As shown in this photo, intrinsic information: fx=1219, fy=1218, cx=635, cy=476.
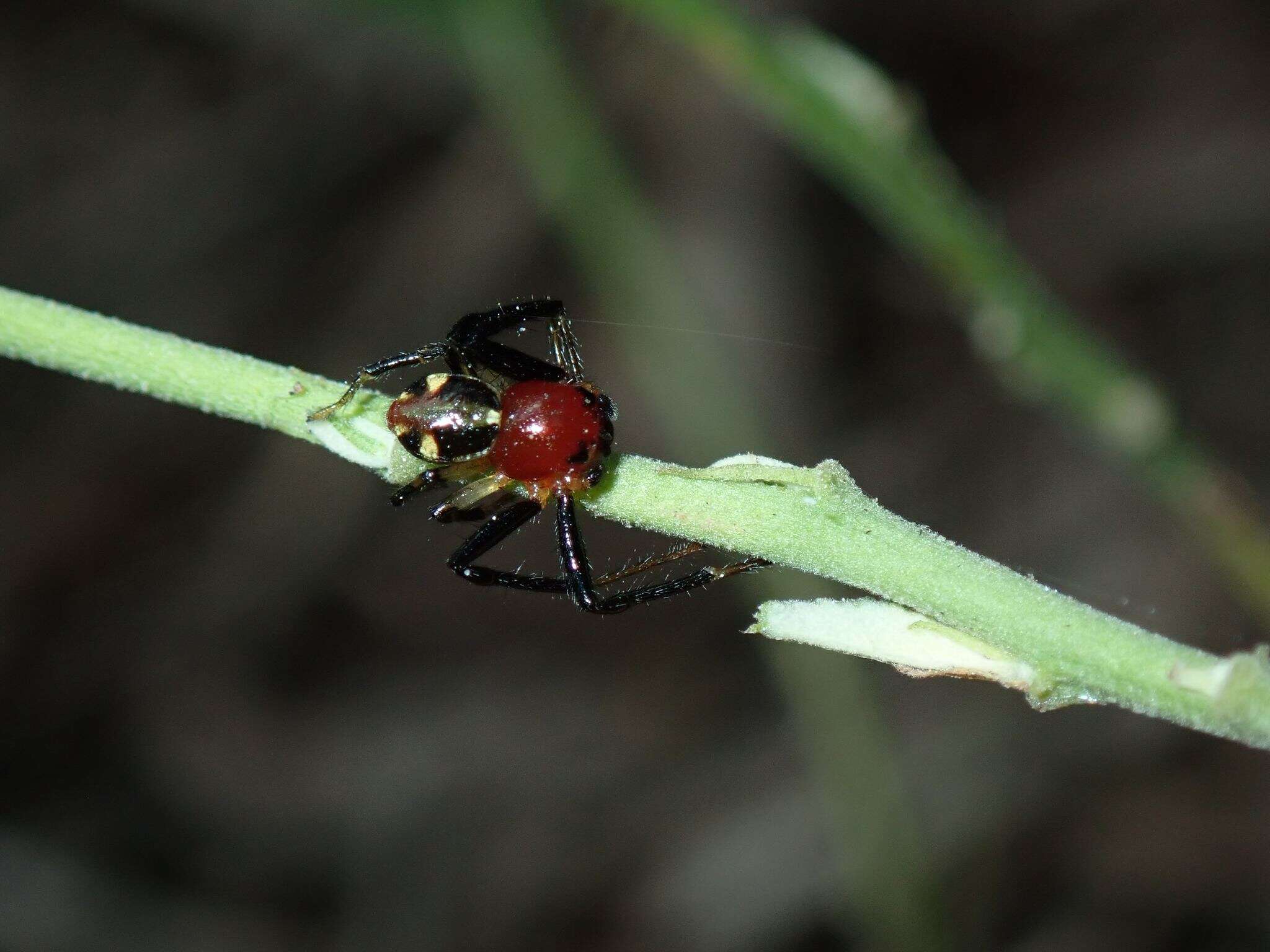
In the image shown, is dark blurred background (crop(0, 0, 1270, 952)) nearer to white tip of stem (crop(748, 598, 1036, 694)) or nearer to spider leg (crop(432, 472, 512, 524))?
spider leg (crop(432, 472, 512, 524))

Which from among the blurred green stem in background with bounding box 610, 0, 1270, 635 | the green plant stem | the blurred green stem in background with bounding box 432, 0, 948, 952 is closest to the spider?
the green plant stem

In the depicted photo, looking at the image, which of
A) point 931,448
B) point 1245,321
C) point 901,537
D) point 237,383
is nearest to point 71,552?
point 931,448

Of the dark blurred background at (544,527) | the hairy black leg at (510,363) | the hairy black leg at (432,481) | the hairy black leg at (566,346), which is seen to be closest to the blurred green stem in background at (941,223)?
the hairy black leg at (566,346)

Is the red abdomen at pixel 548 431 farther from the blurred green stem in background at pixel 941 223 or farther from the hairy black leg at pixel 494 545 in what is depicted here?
the blurred green stem in background at pixel 941 223

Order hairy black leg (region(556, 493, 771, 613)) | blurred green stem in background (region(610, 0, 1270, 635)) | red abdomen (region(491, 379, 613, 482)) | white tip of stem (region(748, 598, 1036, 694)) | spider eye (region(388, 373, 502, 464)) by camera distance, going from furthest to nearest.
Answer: blurred green stem in background (region(610, 0, 1270, 635)) → hairy black leg (region(556, 493, 771, 613)) → red abdomen (region(491, 379, 613, 482)) → spider eye (region(388, 373, 502, 464)) → white tip of stem (region(748, 598, 1036, 694))

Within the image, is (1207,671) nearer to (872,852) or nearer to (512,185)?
(872,852)

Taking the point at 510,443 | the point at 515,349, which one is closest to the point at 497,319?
the point at 515,349

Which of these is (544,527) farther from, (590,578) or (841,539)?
(841,539)

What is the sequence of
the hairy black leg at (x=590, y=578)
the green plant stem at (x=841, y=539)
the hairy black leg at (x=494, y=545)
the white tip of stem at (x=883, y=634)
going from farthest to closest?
the hairy black leg at (x=494, y=545), the hairy black leg at (x=590, y=578), the white tip of stem at (x=883, y=634), the green plant stem at (x=841, y=539)
